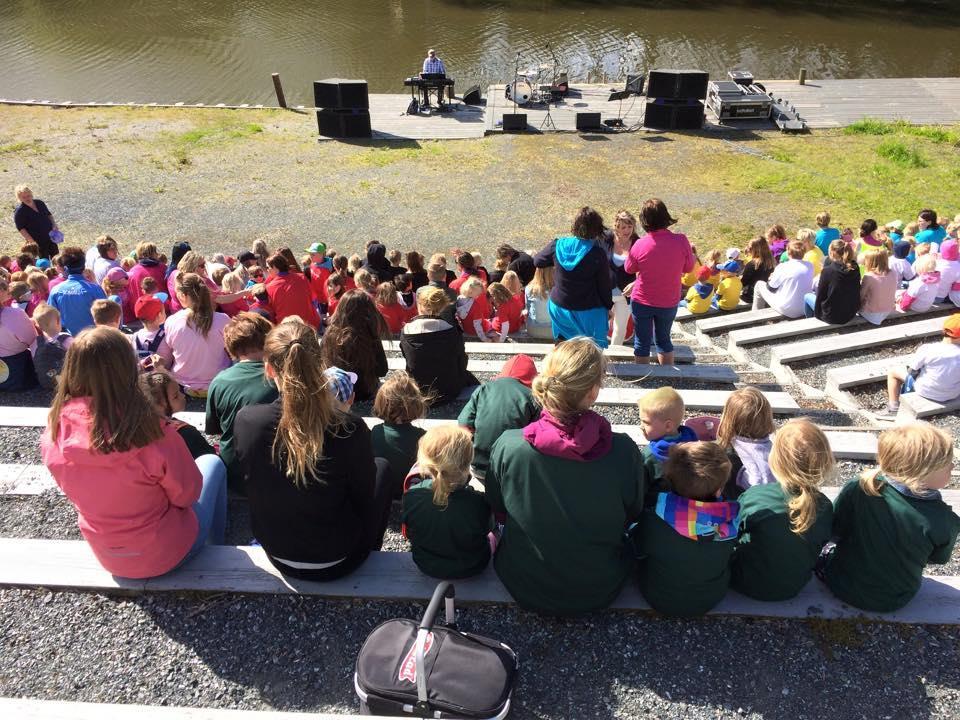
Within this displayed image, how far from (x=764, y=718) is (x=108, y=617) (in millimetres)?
2797

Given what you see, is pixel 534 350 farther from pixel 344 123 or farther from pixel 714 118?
pixel 714 118

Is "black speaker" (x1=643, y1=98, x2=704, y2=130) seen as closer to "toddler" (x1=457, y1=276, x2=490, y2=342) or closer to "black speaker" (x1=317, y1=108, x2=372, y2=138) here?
"black speaker" (x1=317, y1=108, x2=372, y2=138)

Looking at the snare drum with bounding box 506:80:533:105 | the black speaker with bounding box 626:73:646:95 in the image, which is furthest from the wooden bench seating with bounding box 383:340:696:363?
the black speaker with bounding box 626:73:646:95

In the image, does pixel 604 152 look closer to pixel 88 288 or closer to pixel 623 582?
pixel 88 288

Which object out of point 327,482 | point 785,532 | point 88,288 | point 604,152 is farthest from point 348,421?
point 604,152

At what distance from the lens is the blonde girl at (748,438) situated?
11.0ft

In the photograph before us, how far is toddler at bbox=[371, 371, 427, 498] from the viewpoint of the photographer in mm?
3707

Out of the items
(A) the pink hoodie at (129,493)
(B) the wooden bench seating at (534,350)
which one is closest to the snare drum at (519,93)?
(B) the wooden bench seating at (534,350)

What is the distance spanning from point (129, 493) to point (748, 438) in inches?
108

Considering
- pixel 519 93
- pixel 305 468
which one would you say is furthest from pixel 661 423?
pixel 519 93

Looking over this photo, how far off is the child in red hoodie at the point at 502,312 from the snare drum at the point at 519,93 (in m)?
12.4

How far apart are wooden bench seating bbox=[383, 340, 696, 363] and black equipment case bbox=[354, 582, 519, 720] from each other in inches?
146

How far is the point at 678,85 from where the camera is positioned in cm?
1605

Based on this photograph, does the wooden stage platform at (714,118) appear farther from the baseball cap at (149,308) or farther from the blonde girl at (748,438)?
the blonde girl at (748,438)
